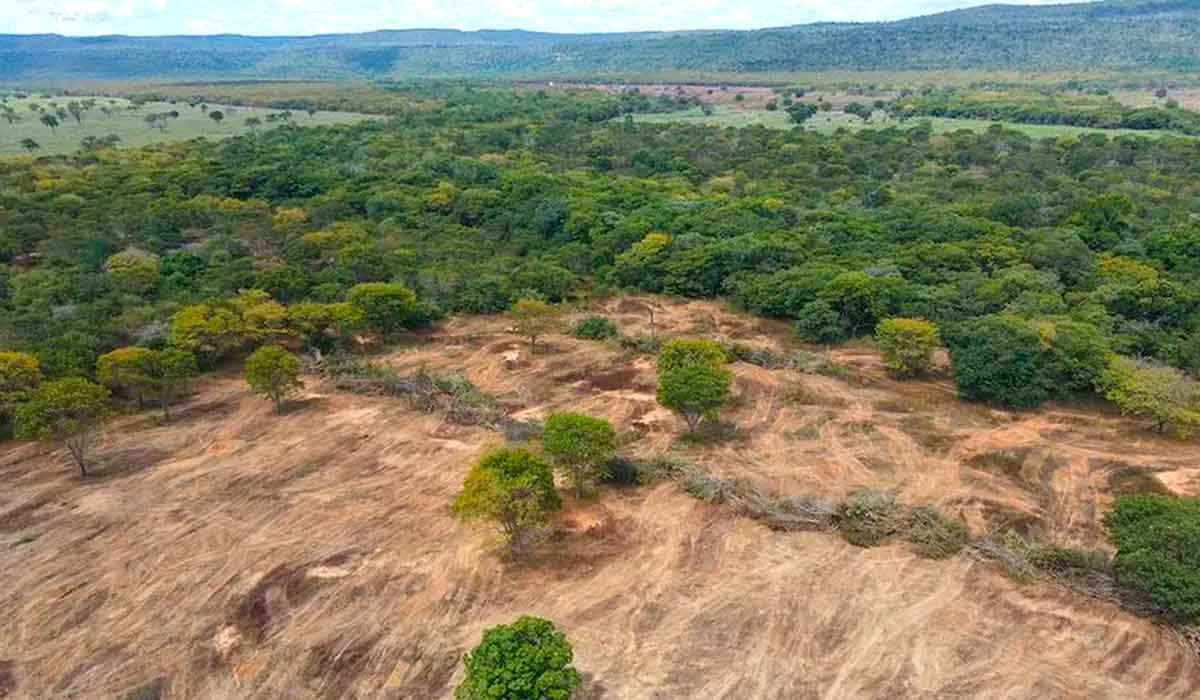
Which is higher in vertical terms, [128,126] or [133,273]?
[128,126]

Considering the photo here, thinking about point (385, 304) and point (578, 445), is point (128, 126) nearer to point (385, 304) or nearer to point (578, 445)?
point (385, 304)

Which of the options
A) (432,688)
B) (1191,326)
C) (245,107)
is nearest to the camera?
(432,688)

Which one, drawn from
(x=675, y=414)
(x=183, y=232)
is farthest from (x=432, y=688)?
(x=183, y=232)

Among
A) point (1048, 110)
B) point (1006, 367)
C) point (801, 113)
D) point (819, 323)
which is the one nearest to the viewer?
point (1006, 367)

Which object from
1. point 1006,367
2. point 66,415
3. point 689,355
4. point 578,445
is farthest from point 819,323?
point 66,415

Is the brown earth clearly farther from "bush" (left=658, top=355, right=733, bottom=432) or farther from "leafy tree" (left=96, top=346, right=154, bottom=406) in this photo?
"leafy tree" (left=96, top=346, right=154, bottom=406)

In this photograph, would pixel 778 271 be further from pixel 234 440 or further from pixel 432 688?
pixel 432 688

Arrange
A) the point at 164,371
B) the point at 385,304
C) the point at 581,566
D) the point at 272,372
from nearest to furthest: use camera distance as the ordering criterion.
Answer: the point at 581,566, the point at 272,372, the point at 164,371, the point at 385,304
